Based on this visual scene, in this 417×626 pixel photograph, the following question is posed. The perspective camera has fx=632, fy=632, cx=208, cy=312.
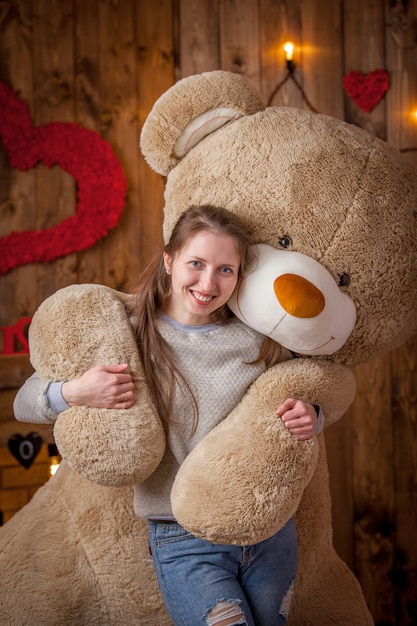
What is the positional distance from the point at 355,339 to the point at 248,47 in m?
1.31

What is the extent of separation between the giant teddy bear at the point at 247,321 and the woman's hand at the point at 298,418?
0.05 ft

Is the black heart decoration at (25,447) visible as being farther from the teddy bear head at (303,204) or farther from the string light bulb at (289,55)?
the string light bulb at (289,55)

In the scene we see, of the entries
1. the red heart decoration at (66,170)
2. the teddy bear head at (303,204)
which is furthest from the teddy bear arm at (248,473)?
the red heart decoration at (66,170)

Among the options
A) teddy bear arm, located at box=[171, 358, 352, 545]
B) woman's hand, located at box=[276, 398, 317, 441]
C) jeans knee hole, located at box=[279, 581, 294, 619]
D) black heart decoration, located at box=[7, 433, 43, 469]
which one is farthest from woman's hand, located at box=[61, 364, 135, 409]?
black heart decoration, located at box=[7, 433, 43, 469]

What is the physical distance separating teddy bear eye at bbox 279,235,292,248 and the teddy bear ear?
26 cm

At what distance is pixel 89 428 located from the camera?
3.36 ft

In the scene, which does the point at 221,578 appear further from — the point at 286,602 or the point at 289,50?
the point at 289,50

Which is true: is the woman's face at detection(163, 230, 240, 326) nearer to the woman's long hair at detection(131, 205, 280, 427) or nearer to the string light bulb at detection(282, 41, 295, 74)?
the woman's long hair at detection(131, 205, 280, 427)

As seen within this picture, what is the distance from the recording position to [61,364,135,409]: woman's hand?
3.39ft

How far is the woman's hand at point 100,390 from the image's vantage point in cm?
103

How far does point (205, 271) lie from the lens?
3.49 ft

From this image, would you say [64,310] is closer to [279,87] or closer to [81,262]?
[81,262]

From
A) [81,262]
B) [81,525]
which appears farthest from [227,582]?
[81,262]

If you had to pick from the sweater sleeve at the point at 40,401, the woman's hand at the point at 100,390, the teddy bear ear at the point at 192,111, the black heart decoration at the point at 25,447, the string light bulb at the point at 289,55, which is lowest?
the black heart decoration at the point at 25,447
